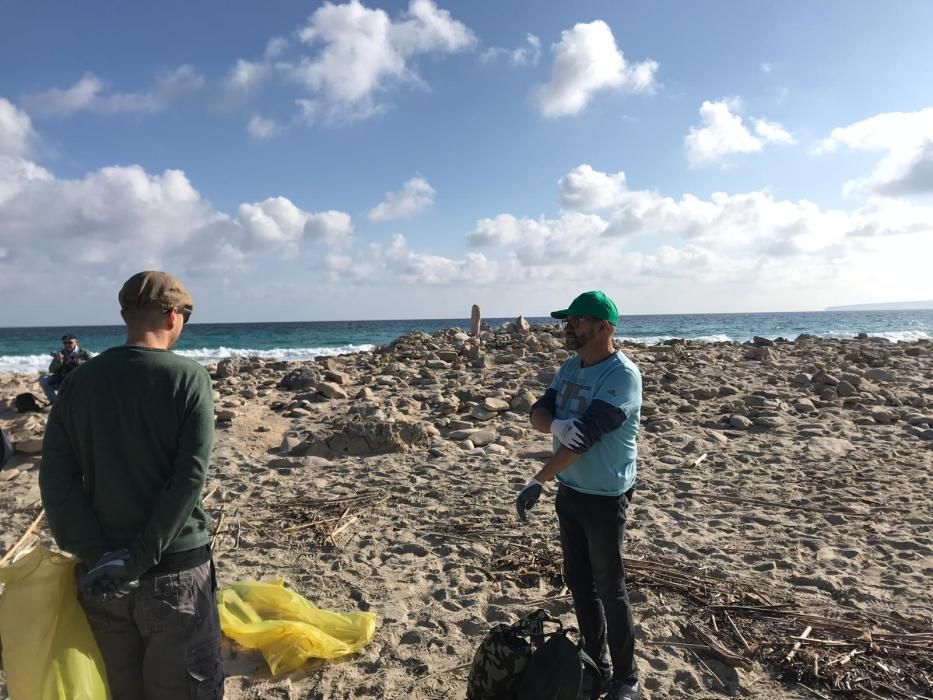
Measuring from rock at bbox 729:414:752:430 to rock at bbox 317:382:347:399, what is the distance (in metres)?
6.12

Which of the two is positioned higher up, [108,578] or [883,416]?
[108,578]

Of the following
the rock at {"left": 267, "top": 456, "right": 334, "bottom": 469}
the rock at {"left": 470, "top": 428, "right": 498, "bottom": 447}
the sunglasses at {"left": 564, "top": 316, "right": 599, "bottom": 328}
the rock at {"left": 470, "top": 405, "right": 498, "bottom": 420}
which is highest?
the sunglasses at {"left": 564, "top": 316, "right": 599, "bottom": 328}

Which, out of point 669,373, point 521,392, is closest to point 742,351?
point 669,373

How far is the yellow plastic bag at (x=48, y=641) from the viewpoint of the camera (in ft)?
6.02

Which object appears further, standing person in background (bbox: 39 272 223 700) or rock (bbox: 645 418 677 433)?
rock (bbox: 645 418 677 433)

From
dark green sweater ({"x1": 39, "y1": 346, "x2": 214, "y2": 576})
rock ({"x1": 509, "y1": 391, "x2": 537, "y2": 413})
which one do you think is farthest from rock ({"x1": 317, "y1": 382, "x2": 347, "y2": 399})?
dark green sweater ({"x1": 39, "y1": 346, "x2": 214, "y2": 576})

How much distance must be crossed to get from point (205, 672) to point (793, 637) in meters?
2.92

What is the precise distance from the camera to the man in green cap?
2531 mm

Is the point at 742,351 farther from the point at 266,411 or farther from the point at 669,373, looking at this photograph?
the point at 266,411

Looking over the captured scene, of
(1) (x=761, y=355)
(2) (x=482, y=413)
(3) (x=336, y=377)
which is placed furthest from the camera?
(1) (x=761, y=355)

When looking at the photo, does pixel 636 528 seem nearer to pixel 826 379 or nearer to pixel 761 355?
pixel 826 379

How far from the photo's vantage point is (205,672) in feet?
6.53

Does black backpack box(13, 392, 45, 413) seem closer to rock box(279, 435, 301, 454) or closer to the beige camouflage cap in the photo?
rock box(279, 435, 301, 454)

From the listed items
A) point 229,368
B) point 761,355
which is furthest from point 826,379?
point 229,368
